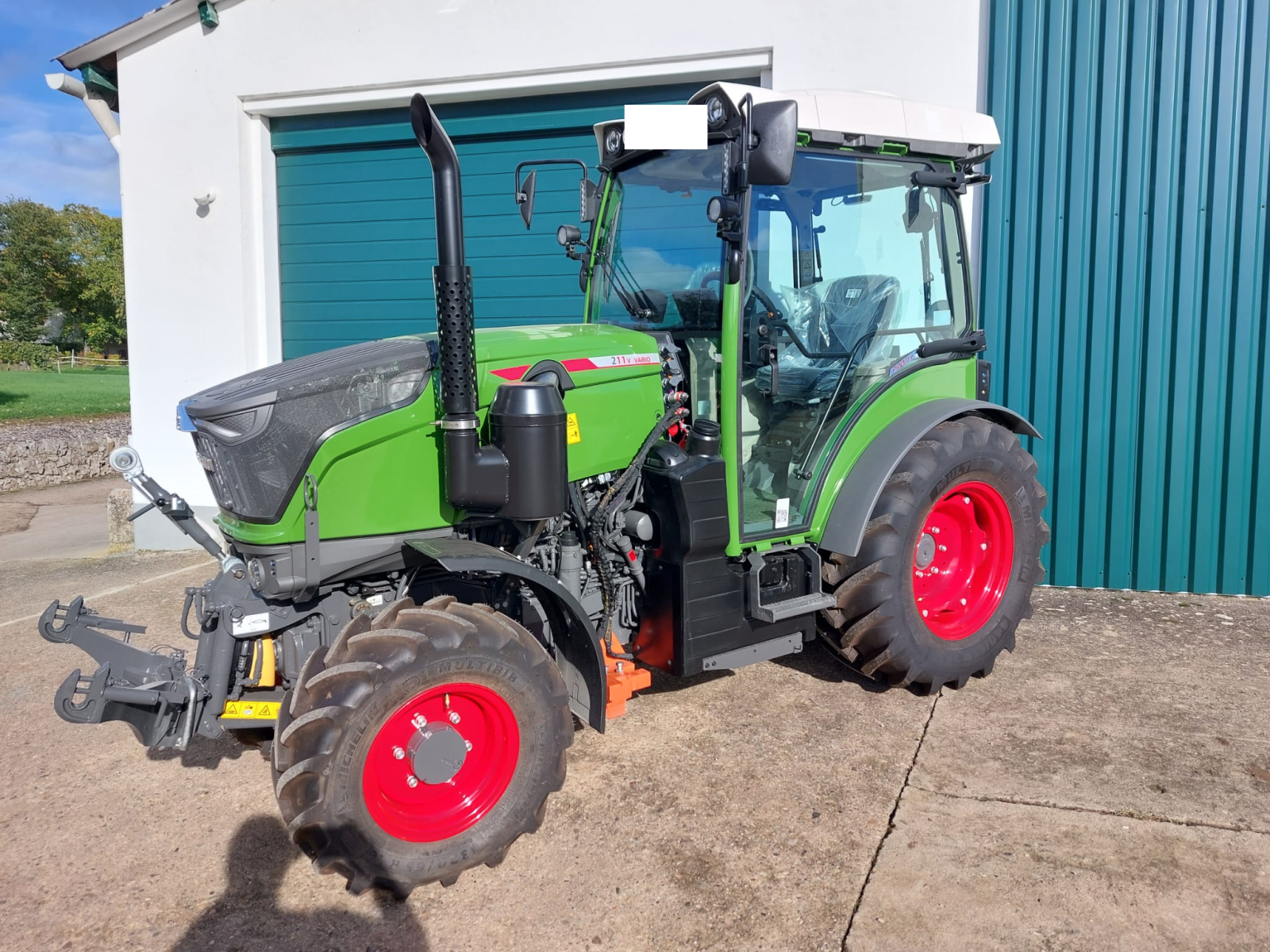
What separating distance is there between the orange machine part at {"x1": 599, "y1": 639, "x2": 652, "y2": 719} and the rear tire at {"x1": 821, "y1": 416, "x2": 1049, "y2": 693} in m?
0.86

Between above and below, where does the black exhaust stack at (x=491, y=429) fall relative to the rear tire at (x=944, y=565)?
above

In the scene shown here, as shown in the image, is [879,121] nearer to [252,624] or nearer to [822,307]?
[822,307]

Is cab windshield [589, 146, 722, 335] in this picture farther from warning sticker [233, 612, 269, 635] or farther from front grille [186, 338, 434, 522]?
warning sticker [233, 612, 269, 635]

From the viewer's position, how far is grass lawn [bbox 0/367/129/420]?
17.4 m

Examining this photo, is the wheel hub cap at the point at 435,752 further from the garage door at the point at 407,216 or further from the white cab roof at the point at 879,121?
the garage door at the point at 407,216

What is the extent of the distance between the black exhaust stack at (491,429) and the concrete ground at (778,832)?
110cm

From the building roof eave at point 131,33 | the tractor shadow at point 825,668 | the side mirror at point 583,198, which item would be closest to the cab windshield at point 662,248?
the side mirror at point 583,198

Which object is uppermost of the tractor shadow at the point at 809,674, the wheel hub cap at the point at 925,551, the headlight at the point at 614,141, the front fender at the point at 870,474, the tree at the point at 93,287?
the tree at the point at 93,287

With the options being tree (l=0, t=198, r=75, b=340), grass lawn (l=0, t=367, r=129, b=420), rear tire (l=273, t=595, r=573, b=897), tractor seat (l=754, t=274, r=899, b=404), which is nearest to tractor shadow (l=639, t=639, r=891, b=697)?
tractor seat (l=754, t=274, r=899, b=404)

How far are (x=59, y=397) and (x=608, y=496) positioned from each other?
933 inches

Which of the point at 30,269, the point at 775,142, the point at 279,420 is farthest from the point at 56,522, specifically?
the point at 30,269

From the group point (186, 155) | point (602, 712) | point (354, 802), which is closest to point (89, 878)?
point (354, 802)

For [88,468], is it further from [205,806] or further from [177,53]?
[205,806]

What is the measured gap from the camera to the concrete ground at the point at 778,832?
2572mm
